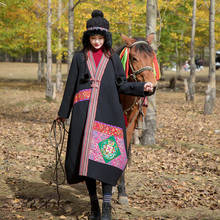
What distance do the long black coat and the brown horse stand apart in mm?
414

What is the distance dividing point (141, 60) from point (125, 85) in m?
0.62

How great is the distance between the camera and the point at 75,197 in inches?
230

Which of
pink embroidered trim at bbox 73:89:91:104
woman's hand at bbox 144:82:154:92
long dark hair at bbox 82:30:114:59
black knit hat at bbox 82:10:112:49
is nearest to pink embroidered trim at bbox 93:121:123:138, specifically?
pink embroidered trim at bbox 73:89:91:104

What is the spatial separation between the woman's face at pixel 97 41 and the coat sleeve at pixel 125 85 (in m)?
0.24

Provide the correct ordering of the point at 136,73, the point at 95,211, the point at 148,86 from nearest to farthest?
the point at 148,86 → the point at 95,211 → the point at 136,73

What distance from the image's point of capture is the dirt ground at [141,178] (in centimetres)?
525

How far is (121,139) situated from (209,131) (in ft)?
25.8

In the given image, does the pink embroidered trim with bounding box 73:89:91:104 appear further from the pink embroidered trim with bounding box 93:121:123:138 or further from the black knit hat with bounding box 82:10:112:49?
the black knit hat with bounding box 82:10:112:49

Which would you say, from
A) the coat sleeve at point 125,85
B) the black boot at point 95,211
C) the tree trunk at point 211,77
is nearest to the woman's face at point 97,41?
the coat sleeve at point 125,85

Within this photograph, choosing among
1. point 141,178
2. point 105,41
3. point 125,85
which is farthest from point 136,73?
point 141,178

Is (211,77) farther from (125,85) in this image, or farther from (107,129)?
(107,129)

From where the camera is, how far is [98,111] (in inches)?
172

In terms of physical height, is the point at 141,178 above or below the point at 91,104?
below

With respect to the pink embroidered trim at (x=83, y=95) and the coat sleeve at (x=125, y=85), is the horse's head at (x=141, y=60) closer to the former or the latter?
the coat sleeve at (x=125, y=85)
